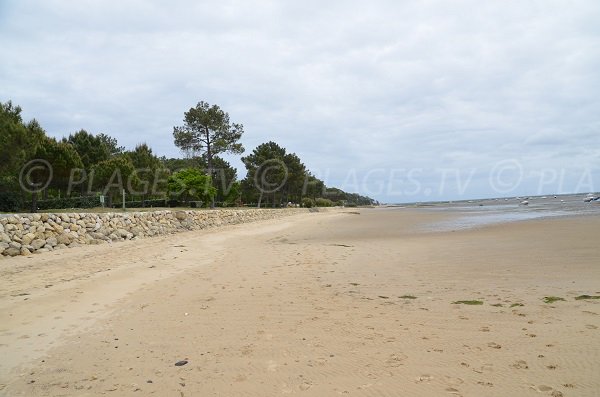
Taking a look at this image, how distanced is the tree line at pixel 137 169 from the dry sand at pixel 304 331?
16428 millimetres

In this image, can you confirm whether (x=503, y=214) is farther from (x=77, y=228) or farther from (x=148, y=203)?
(x=148, y=203)

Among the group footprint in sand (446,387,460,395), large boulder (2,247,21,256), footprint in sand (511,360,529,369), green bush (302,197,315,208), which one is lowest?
large boulder (2,247,21,256)

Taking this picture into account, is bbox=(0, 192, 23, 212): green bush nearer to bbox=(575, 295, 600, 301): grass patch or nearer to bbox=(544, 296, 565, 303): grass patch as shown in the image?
bbox=(544, 296, 565, 303): grass patch

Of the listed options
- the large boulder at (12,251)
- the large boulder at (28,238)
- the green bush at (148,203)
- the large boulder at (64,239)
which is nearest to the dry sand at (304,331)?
the large boulder at (12,251)

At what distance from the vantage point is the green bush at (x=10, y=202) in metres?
21.6

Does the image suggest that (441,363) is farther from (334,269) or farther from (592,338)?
(334,269)

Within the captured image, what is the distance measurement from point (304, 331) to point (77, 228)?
14043mm

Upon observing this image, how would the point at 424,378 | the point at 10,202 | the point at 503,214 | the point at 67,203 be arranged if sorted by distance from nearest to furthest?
the point at 424,378 < the point at 10,202 < the point at 67,203 < the point at 503,214

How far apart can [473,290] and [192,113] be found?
40235 mm

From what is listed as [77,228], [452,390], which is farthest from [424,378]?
[77,228]

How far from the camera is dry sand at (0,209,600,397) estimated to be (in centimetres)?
325

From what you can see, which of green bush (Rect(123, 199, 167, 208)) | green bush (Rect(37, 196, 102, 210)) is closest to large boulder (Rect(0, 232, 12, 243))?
green bush (Rect(37, 196, 102, 210))

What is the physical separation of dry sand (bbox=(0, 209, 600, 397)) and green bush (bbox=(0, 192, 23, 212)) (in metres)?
16.2

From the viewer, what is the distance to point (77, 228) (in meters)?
15.3
